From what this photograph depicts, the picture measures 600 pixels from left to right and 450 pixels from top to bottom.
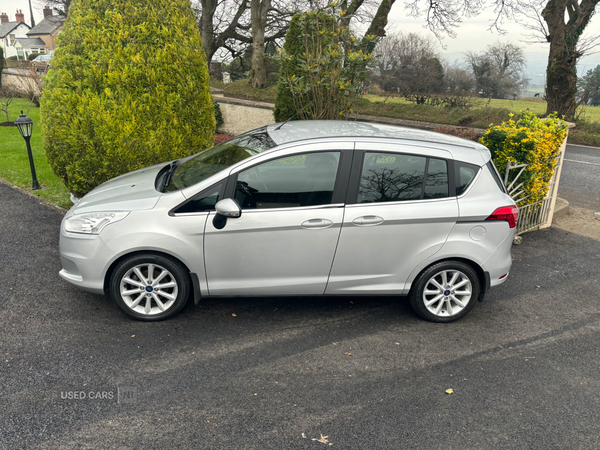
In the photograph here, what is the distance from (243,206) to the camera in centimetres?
422

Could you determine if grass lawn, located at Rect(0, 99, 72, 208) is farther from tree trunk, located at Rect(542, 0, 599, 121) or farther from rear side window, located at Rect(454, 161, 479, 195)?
tree trunk, located at Rect(542, 0, 599, 121)

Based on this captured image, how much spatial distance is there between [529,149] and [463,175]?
2.79 m

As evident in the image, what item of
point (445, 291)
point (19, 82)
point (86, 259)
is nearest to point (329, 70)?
point (445, 291)

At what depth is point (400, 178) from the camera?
14.4ft

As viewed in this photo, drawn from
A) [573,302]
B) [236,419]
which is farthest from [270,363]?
[573,302]

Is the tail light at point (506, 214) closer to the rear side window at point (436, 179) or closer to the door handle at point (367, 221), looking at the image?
the rear side window at point (436, 179)

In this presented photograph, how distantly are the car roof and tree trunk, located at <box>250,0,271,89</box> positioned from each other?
58.5 ft

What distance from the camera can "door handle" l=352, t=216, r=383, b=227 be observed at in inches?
167

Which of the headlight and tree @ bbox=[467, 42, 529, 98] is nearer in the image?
the headlight

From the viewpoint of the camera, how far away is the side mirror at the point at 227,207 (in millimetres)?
4035

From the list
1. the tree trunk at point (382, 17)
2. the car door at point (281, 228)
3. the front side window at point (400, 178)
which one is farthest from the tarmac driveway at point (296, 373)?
the tree trunk at point (382, 17)

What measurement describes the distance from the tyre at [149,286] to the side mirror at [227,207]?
686 millimetres

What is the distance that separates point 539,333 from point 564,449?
64.1 inches

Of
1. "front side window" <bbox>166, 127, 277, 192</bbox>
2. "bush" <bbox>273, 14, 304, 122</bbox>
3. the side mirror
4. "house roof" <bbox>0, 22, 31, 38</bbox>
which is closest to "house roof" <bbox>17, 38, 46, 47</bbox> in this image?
"house roof" <bbox>0, 22, 31, 38</bbox>
